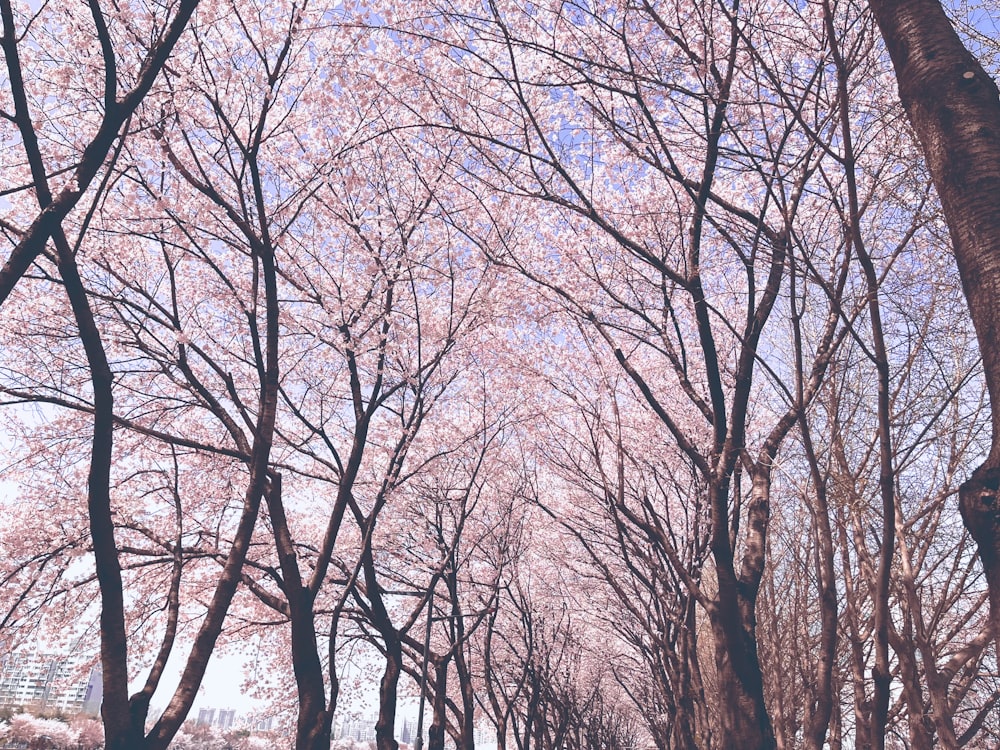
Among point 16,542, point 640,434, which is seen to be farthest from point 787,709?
point 16,542

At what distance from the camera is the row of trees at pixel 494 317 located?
492cm

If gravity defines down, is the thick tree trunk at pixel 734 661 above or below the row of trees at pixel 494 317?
below

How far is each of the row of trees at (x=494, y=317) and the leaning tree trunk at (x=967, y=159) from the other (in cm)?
1

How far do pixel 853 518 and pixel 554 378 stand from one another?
6765 mm

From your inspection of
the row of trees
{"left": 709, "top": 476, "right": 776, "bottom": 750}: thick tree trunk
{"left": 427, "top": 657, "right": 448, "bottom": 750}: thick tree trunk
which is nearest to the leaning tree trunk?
the row of trees

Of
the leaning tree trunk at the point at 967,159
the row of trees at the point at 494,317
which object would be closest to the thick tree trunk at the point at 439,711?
the row of trees at the point at 494,317

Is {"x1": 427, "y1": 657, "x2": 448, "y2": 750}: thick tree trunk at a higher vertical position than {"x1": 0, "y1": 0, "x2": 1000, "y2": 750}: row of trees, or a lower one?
lower

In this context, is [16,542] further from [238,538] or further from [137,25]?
[137,25]

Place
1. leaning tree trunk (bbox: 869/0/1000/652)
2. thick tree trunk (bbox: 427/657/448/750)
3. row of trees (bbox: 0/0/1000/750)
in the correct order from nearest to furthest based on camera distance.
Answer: leaning tree trunk (bbox: 869/0/1000/652)
row of trees (bbox: 0/0/1000/750)
thick tree trunk (bbox: 427/657/448/750)

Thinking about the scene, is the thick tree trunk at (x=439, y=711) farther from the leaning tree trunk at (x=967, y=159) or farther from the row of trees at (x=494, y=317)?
the leaning tree trunk at (x=967, y=159)

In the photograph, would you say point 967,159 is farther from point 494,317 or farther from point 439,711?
point 439,711

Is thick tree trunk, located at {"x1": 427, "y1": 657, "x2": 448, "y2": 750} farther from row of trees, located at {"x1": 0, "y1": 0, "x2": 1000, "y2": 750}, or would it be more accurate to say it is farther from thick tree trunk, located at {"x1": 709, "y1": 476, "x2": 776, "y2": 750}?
thick tree trunk, located at {"x1": 709, "y1": 476, "x2": 776, "y2": 750}

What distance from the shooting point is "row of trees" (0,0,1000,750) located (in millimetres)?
4918

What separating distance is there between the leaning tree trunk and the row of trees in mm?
13
